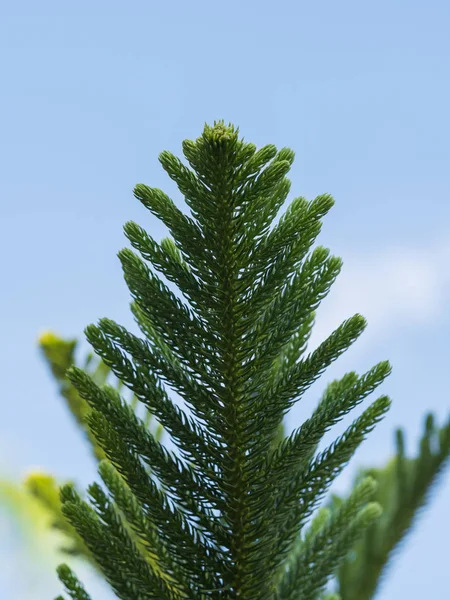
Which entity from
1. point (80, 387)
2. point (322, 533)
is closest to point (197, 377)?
point (80, 387)

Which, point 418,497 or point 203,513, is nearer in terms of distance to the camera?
point 203,513

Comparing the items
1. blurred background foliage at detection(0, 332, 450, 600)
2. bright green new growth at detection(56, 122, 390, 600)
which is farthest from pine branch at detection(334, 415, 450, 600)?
bright green new growth at detection(56, 122, 390, 600)

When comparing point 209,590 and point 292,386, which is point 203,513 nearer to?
point 209,590

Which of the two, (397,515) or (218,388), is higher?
(218,388)

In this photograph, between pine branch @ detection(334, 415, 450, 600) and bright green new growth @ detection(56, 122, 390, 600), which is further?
pine branch @ detection(334, 415, 450, 600)

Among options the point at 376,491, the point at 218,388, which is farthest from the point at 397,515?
the point at 218,388

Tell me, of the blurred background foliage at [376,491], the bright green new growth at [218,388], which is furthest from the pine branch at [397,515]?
the bright green new growth at [218,388]

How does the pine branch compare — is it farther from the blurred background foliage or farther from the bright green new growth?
the bright green new growth

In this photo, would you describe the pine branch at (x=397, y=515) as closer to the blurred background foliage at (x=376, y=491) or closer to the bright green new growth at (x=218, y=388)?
the blurred background foliage at (x=376, y=491)

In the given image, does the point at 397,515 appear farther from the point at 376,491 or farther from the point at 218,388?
the point at 218,388
